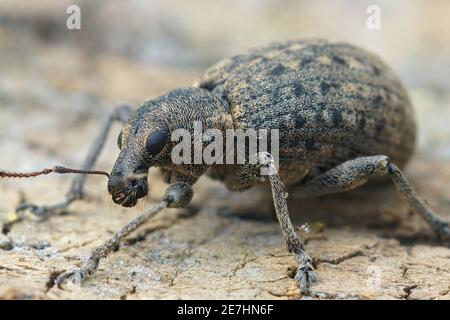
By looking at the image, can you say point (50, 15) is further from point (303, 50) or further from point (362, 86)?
point (362, 86)

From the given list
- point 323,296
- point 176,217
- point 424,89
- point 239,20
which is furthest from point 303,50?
point 239,20

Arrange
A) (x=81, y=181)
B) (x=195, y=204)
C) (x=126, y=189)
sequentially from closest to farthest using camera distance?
(x=126, y=189) < (x=81, y=181) < (x=195, y=204)

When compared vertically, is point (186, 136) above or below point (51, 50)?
below

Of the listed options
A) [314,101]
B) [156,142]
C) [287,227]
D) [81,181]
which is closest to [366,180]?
[314,101]

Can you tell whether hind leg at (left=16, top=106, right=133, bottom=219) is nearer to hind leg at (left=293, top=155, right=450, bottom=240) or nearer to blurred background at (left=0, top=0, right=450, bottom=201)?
blurred background at (left=0, top=0, right=450, bottom=201)

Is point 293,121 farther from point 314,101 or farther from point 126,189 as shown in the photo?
point 126,189
